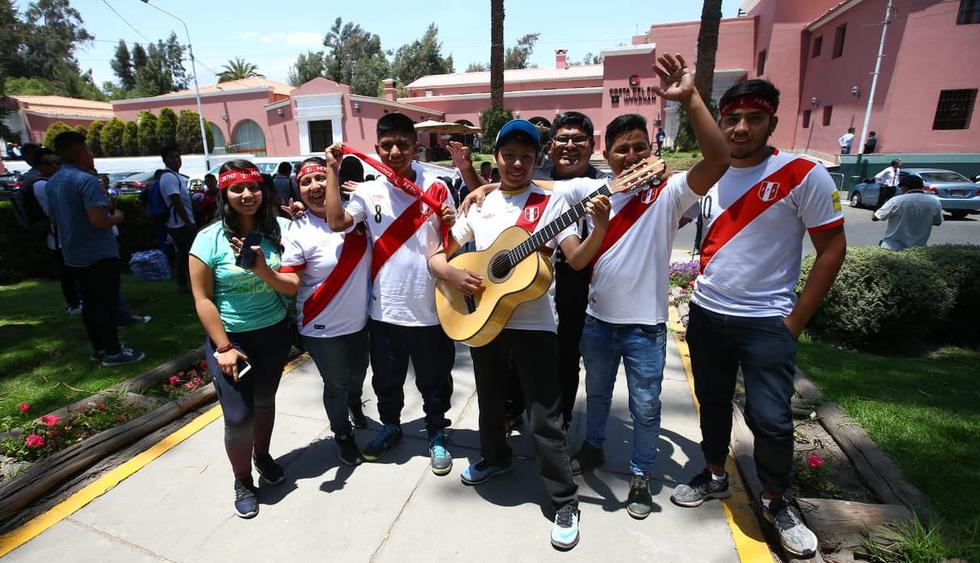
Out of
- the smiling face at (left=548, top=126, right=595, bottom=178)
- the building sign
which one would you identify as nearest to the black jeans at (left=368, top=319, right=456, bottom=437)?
the smiling face at (left=548, top=126, right=595, bottom=178)

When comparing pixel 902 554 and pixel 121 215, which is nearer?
pixel 902 554

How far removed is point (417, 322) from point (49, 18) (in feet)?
281

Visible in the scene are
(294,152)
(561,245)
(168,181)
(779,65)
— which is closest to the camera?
(561,245)

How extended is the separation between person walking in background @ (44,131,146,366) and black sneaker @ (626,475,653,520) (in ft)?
15.3

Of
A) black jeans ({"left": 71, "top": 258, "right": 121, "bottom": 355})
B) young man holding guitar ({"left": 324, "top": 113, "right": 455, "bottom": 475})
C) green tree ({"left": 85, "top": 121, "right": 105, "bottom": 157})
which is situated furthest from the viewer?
Answer: green tree ({"left": 85, "top": 121, "right": 105, "bottom": 157})

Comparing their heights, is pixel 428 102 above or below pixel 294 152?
above

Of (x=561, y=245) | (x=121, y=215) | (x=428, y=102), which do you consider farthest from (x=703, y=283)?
(x=428, y=102)

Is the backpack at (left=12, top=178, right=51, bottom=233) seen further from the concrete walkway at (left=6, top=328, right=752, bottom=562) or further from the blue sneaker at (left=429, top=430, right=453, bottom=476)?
the blue sneaker at (left=429, top=430, right=453, bottom=476)

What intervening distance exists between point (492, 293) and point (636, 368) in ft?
2.83

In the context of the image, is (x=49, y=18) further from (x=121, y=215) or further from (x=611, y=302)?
(x=611, y=302)

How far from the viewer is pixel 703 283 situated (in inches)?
99.2

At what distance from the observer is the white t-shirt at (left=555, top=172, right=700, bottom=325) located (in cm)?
249

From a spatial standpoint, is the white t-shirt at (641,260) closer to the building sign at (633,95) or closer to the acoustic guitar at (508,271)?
the acoustic guitar at (508,271)

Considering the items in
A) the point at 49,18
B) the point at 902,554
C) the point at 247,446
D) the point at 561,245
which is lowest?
the point at 902,554
